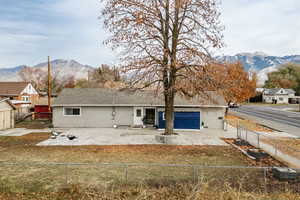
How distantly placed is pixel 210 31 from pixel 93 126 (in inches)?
595

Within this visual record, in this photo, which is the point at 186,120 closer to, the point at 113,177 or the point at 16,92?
the point at 113,177

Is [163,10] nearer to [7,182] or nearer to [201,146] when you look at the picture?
[201,146]

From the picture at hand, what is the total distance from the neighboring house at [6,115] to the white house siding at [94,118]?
4.40m

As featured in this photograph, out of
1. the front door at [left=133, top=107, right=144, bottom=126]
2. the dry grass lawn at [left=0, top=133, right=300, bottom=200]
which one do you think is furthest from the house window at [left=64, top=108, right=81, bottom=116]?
the dry grass lawn at [left=0, top=133, right=300, bottom=200]

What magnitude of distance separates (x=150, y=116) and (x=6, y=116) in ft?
48.8

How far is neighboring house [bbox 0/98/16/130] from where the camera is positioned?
21.0m

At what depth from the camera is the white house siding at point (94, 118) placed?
74.1 ft

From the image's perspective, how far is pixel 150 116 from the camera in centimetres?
2298

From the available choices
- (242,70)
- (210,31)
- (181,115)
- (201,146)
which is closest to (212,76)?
(210,31)

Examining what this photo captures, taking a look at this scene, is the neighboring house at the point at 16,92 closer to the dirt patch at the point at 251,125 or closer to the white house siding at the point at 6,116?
the white house siding at the point at 6,116

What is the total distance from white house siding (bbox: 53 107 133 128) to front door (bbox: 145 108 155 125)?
5.72 feet

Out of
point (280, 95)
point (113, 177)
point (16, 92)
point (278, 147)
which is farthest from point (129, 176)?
point (280, 95)

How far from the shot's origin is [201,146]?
15.3 meters

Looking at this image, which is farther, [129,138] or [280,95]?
[280,95]
